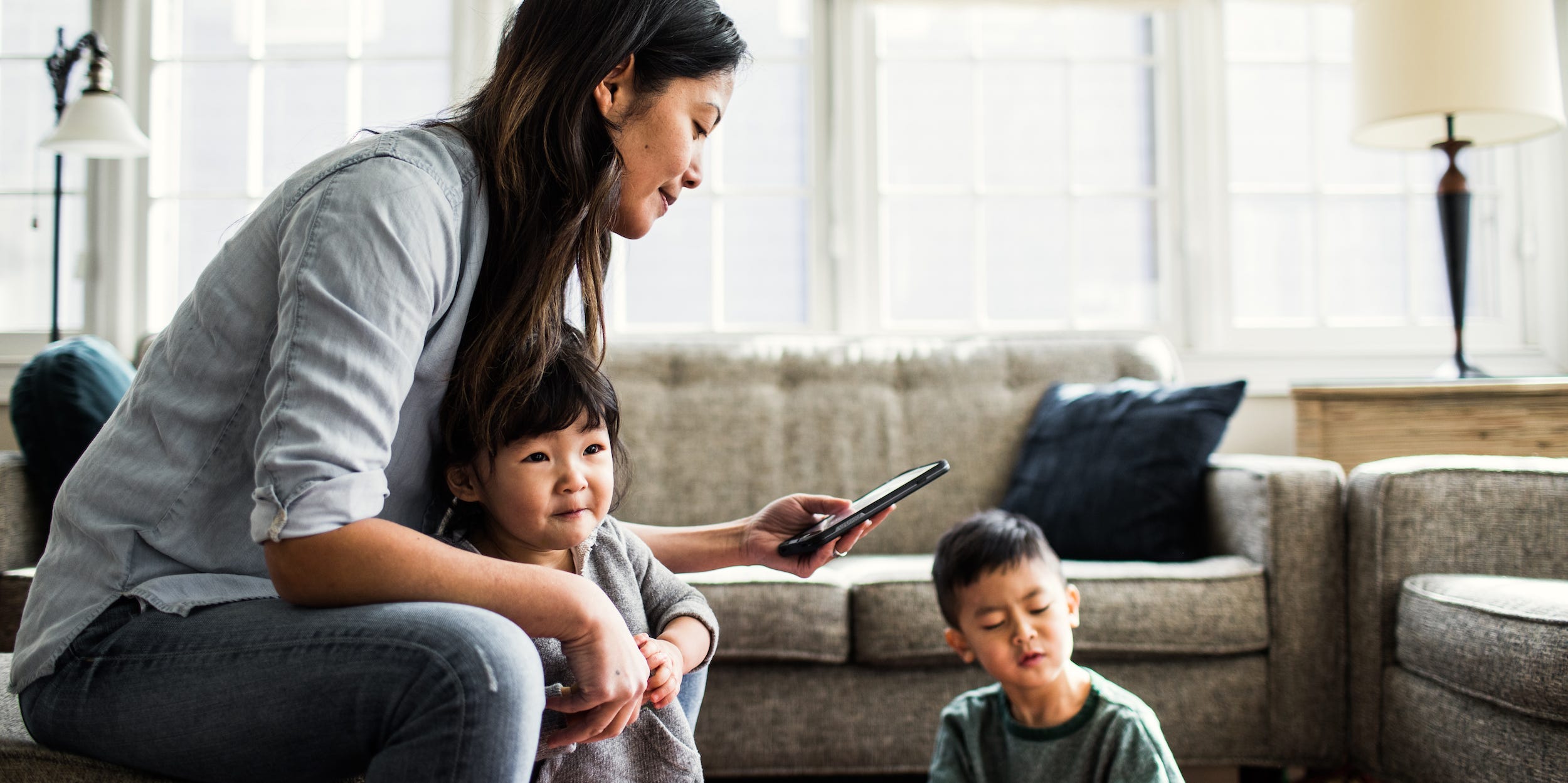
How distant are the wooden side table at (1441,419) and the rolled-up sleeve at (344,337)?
2063mm

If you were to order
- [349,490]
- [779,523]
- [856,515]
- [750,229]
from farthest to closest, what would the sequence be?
1. [750,229]
2. [779,523]
3. [856,515]
4. [349,490]

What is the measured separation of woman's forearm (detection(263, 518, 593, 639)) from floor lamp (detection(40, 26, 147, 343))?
88.1 inches

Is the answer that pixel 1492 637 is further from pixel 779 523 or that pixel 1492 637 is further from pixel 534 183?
pixel 534 183

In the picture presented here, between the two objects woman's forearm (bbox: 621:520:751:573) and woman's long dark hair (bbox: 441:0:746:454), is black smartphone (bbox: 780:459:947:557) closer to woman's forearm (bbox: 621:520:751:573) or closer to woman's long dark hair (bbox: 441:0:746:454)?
woman's forearm (bbox: 621:520:751:573)

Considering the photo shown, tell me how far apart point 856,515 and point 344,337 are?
578 mm

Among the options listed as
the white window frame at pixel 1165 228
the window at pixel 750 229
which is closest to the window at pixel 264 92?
the white window frame at pixel 1165 228

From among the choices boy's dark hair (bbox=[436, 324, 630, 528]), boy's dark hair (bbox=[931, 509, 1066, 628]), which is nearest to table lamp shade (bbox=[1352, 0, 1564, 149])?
boy's dark hair (bbox=[931, 509, 1066, 628])

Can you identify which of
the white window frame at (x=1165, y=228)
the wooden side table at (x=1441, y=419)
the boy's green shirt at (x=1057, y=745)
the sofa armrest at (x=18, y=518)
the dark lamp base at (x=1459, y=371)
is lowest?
the boy's green shirt at (x=1057, y=745)

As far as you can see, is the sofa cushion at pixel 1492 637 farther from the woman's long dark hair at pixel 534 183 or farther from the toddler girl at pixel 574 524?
the woman's long dark hair at pixel 534 183

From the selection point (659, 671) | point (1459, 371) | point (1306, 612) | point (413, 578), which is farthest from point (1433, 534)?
point (413, 578)

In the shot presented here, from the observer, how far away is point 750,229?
9.87ft

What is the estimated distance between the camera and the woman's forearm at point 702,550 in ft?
4.18

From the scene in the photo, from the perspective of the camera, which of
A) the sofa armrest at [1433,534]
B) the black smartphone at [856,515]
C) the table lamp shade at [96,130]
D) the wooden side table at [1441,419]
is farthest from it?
the table lamp shade at [96,130]

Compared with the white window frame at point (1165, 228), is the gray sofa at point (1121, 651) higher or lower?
lower
